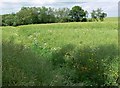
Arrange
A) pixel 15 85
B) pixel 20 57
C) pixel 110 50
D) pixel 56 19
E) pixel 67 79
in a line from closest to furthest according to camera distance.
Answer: pixel 15 85, pixel 20 57, pixel 67 79, pixel 110 50, pixel 56 19

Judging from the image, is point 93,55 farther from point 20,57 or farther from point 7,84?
point 7,84

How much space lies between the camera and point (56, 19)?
99.2 ft

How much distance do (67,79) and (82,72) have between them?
1.81 feet

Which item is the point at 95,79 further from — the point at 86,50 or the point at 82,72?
the point at 86,50

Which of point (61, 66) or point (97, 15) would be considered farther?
point (97, 15)

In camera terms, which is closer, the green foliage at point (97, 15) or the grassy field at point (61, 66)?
the grassy field at point (61, 66)

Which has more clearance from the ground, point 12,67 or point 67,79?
point 12,67

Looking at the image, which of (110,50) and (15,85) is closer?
(15,85)

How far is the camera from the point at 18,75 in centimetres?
566

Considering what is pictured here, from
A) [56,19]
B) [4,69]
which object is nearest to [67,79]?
[4,69]

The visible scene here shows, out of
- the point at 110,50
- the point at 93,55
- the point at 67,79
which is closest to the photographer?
the point at 67,79

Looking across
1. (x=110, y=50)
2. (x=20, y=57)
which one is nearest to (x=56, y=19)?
(x=110, y=50)

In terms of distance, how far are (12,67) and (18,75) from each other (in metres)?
0.23

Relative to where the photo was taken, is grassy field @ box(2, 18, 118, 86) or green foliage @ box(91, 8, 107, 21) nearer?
grassy field @ box(2, 18, 118, 86)
